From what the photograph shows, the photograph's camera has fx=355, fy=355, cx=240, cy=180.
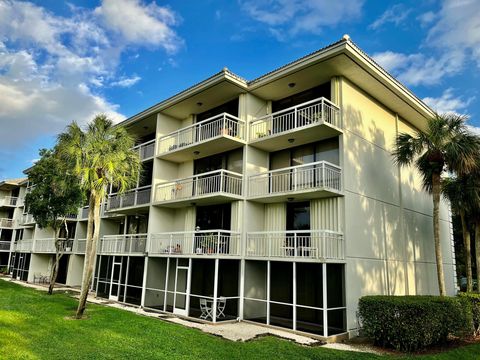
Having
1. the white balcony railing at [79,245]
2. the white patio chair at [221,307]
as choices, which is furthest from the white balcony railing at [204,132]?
the white balcony railing at [79,245]

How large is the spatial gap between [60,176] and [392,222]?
17508 mm

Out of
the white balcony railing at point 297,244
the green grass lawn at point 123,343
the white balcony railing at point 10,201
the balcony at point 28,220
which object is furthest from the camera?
the white balcony railing at point 10,201

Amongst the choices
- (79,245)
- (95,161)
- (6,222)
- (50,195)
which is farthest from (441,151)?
(6,222)

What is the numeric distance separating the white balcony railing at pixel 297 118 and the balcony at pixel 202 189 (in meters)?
2.27

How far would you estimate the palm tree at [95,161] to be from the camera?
44.4 feet

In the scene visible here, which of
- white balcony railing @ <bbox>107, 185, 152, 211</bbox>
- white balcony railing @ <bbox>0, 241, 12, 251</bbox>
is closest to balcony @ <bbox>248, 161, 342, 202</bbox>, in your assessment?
white balcony railing @ <bbox>107, 185, 152, 211</bbox>

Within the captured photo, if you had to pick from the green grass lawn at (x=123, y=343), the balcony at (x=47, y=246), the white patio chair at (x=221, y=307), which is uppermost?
the balcony at (x=47, y=246)

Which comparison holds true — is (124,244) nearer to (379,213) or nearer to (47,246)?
(47,246)

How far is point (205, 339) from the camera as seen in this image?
10898 mm

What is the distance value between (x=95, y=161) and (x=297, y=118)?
869 centimetres

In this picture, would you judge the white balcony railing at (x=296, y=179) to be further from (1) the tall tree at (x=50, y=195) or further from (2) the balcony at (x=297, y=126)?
(1) the tall tree at (x=50, y=195)

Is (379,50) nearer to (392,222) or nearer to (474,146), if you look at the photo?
(474,146)

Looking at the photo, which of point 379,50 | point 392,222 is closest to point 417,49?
point 379,50

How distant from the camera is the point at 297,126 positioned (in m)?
15.7
